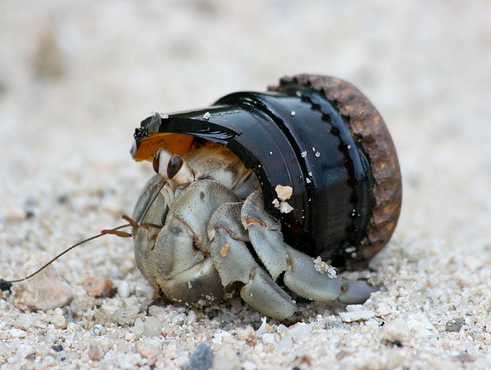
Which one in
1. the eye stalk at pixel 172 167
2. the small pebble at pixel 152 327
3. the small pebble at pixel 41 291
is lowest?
the small pebble at pixel 152 327

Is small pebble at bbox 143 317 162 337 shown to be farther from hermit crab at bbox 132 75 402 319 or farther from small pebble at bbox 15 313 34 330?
small pebble at bbox 15 313 34 330

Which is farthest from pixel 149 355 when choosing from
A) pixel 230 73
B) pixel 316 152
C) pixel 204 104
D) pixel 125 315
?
pixel 230 73

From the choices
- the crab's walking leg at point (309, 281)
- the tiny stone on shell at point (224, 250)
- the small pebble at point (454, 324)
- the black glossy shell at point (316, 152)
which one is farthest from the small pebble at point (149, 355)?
the small pebble at point (454, 324)

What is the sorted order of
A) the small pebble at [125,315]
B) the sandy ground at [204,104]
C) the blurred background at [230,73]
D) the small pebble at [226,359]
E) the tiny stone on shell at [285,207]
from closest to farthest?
the small pebble at [226,359] → the sandy ground at [204,104] → the tiny stone on shell at [285,207] → the small pebble at [125,315] → the blurred background at [230,73]

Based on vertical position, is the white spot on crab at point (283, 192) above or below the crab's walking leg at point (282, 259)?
above

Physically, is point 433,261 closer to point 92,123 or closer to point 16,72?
point 92,123

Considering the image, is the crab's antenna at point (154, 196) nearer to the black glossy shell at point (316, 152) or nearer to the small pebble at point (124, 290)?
the black glossy shell at point (316, 152)

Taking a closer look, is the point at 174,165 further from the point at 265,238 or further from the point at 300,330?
the point at 300,330

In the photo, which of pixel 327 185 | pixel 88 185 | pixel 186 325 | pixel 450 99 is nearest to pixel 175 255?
pixel 186 325

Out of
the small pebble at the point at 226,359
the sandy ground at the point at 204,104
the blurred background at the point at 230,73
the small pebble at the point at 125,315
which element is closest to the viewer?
the small pebble at the point at 226,359
